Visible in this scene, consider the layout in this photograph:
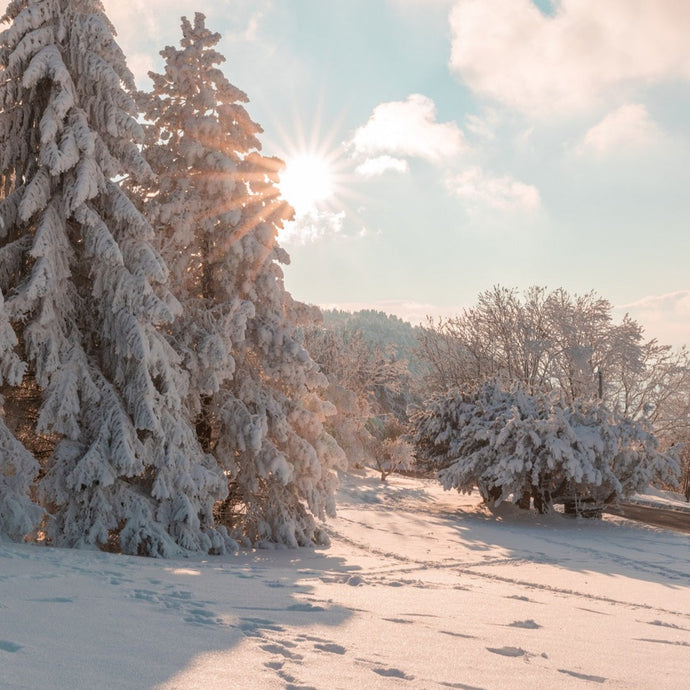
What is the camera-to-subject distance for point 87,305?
37.9ft

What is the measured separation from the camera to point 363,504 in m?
21.1

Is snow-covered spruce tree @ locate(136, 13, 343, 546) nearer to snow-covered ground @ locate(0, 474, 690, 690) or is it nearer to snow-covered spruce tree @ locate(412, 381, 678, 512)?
snow-covered ground @ locate(0, 474, 690, 690)

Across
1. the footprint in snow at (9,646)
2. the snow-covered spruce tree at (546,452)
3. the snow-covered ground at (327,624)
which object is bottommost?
the snow-covered ground at (327,624)

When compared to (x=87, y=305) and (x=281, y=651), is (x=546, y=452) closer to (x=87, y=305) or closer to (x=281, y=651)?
(x=87, y=305)

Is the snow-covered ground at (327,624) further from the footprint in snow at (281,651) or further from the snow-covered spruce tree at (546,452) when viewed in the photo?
the snow-covered spruce tree at (546,452)

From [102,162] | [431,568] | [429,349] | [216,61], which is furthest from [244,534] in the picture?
[429,349]

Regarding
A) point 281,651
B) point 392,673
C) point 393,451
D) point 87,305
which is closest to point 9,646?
point 281,651

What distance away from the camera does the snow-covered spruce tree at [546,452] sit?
59.9 ft

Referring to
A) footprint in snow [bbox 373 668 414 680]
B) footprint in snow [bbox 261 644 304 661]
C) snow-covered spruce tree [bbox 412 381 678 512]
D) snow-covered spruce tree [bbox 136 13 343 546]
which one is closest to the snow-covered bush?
snow-covered spruce tree [bbox 412 381 678 512]

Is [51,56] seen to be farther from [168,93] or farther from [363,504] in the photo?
[363,504]

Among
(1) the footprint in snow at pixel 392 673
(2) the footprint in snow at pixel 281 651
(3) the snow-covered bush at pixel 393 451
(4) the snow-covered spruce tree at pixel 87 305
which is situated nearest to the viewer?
(1) the footprint in snow at pixel 392 673

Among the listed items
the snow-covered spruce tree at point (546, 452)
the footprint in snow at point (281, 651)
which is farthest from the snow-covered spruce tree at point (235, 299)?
the footprint in snow at point (281, 651)

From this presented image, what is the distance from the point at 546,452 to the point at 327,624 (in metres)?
14.9

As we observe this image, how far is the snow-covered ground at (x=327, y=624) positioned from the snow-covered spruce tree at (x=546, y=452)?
23.1 feet
